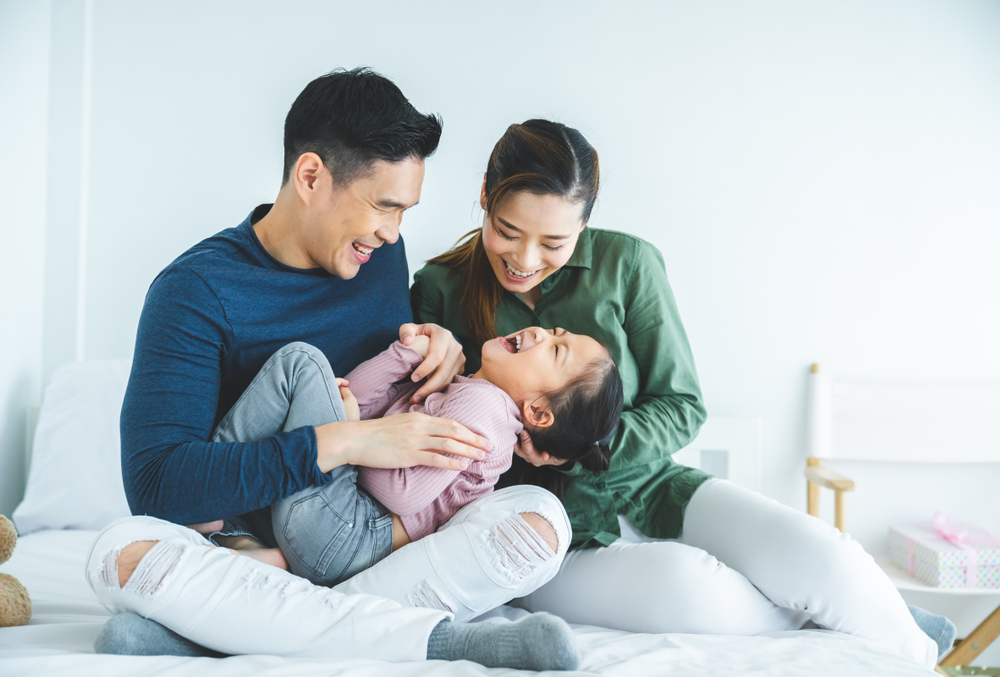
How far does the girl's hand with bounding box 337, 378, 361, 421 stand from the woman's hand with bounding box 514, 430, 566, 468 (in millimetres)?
344

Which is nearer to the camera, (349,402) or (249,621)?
(249,621)

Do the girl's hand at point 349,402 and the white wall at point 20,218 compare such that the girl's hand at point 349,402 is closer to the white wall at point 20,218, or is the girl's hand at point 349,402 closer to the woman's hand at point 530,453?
the woman's hand at point 530,453

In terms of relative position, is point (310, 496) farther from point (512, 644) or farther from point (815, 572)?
point (815, 572)

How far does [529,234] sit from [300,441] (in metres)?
0.62

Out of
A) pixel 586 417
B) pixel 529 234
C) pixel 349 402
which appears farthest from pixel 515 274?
pixel 349 402

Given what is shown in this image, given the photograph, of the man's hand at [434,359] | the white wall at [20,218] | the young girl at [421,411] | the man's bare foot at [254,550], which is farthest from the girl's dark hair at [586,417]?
the white wall at [20,218]

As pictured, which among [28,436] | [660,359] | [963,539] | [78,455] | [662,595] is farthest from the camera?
[28,436]

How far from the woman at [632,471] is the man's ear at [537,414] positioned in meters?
0.04

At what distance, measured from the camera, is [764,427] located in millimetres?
2605

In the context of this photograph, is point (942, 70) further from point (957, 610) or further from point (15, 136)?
point (15, 136)

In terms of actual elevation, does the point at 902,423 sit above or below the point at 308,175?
below

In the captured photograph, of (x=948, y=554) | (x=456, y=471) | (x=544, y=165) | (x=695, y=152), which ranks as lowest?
(x=948, y=554)

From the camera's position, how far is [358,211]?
1318mm

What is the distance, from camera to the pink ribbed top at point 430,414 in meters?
1.22
